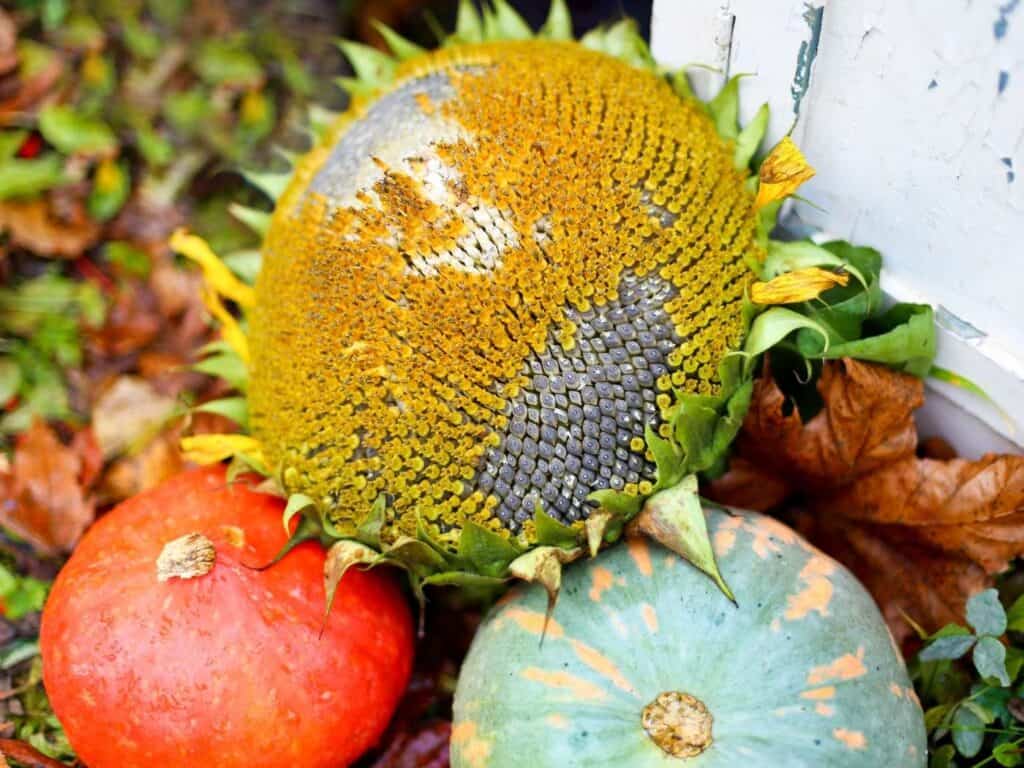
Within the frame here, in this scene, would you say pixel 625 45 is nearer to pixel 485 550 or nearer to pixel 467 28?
pixel 467 28

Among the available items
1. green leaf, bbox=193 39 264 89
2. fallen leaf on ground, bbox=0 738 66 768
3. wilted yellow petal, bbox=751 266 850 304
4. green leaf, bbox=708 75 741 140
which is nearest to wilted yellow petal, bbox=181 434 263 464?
fallen leaf on ground, bbox=0 738 66 768

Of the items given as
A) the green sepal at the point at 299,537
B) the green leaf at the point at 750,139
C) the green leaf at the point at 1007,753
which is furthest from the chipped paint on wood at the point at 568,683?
the green leaf at the point at 750,139

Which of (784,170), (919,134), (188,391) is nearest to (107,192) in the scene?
(188,391)

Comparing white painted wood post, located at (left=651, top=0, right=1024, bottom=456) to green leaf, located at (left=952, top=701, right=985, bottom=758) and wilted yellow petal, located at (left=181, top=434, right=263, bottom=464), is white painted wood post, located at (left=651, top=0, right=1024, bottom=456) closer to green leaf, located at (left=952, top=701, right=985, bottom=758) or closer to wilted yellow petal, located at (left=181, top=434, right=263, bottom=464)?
green leaf, located at (left=952, top=701, right=985, bottom=758)

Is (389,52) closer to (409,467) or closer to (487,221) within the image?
(487,221)

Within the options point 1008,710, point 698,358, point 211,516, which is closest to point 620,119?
point 698,358

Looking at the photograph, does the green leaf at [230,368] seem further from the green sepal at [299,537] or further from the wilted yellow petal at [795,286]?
the wilted yellow petal at [795,286]
